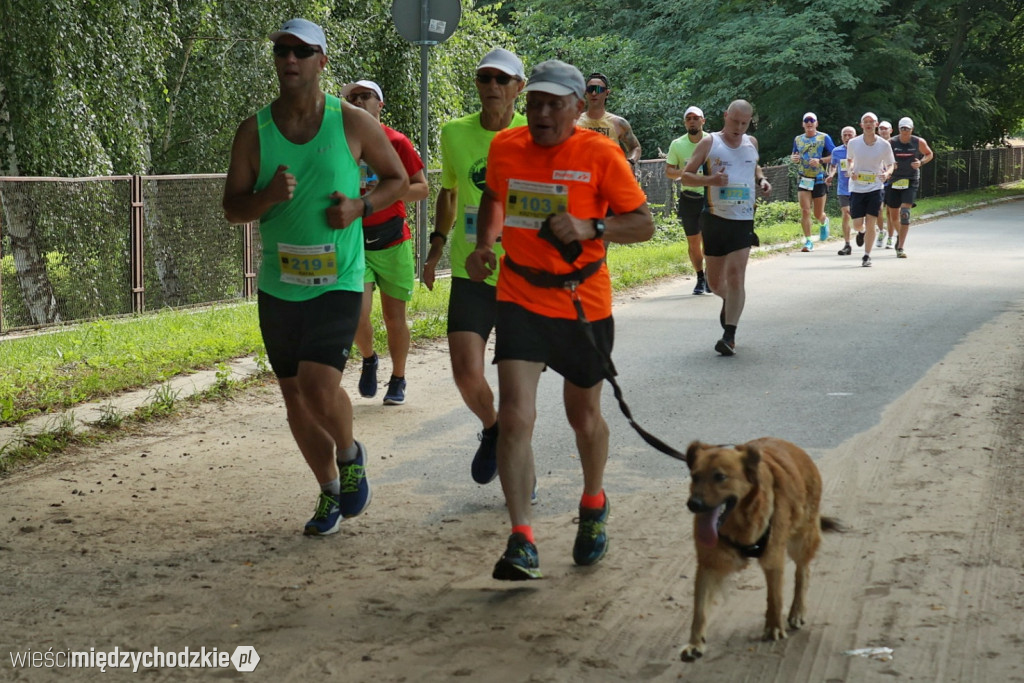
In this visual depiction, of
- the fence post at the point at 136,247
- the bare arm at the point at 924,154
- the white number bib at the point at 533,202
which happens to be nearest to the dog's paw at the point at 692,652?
the white number bib at the point at 533,202

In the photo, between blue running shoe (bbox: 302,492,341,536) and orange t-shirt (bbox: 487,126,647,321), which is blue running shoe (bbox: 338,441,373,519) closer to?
blue running shoe (bbox: 302,492,341,536)

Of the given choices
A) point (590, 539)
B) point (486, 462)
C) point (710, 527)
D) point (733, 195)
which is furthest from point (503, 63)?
point (733, 195)

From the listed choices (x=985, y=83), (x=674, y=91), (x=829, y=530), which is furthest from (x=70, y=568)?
(x=985, y=83)

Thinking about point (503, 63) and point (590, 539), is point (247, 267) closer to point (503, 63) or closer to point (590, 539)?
point (503, 63)

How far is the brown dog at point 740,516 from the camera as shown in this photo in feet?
14.1

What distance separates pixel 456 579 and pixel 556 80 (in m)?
2.01

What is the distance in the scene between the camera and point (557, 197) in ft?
17.3

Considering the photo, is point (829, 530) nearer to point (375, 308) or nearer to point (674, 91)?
point (375, 308)

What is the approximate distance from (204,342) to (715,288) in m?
4.43

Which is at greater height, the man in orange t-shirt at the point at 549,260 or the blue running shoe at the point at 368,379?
the man in orange t-shirt at the point at 549,260

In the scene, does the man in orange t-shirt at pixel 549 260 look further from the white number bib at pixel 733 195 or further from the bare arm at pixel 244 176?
the white number bib at pixel 733 195

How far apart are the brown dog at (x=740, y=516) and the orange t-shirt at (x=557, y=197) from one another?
1102mm

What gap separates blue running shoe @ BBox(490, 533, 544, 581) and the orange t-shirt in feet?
3.01

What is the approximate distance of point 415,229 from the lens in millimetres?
18078
